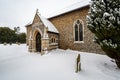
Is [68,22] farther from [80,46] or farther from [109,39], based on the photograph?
[109,39]

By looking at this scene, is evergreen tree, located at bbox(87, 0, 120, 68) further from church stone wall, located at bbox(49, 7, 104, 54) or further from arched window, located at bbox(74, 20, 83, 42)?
arched window, located at bbox(74, 20, 83, 42)

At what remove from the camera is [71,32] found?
14.1 m

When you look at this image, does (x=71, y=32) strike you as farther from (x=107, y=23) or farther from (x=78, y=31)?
(x=107, y=23)

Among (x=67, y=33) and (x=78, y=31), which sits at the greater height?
(x=78, y=31)

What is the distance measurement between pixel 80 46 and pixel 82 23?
10.1 feet

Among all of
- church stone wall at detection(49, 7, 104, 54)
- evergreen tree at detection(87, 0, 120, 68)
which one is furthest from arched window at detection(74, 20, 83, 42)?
evergreen tree at detection(87, 0, 120, 68)

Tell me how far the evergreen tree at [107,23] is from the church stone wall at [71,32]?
16.0 feet

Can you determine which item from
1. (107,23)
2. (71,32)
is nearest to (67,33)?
(71,32)

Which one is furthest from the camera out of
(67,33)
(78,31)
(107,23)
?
(67,33)

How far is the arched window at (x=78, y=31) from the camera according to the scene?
13.0 meters

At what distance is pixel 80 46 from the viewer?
12836 mm

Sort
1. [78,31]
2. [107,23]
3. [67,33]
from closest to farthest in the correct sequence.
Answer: [107,23], [78,31], [67,33]

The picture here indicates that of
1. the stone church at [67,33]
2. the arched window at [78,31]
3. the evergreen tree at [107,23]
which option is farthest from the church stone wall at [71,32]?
the evergreen tree at [107,23]

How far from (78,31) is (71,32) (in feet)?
4.01
